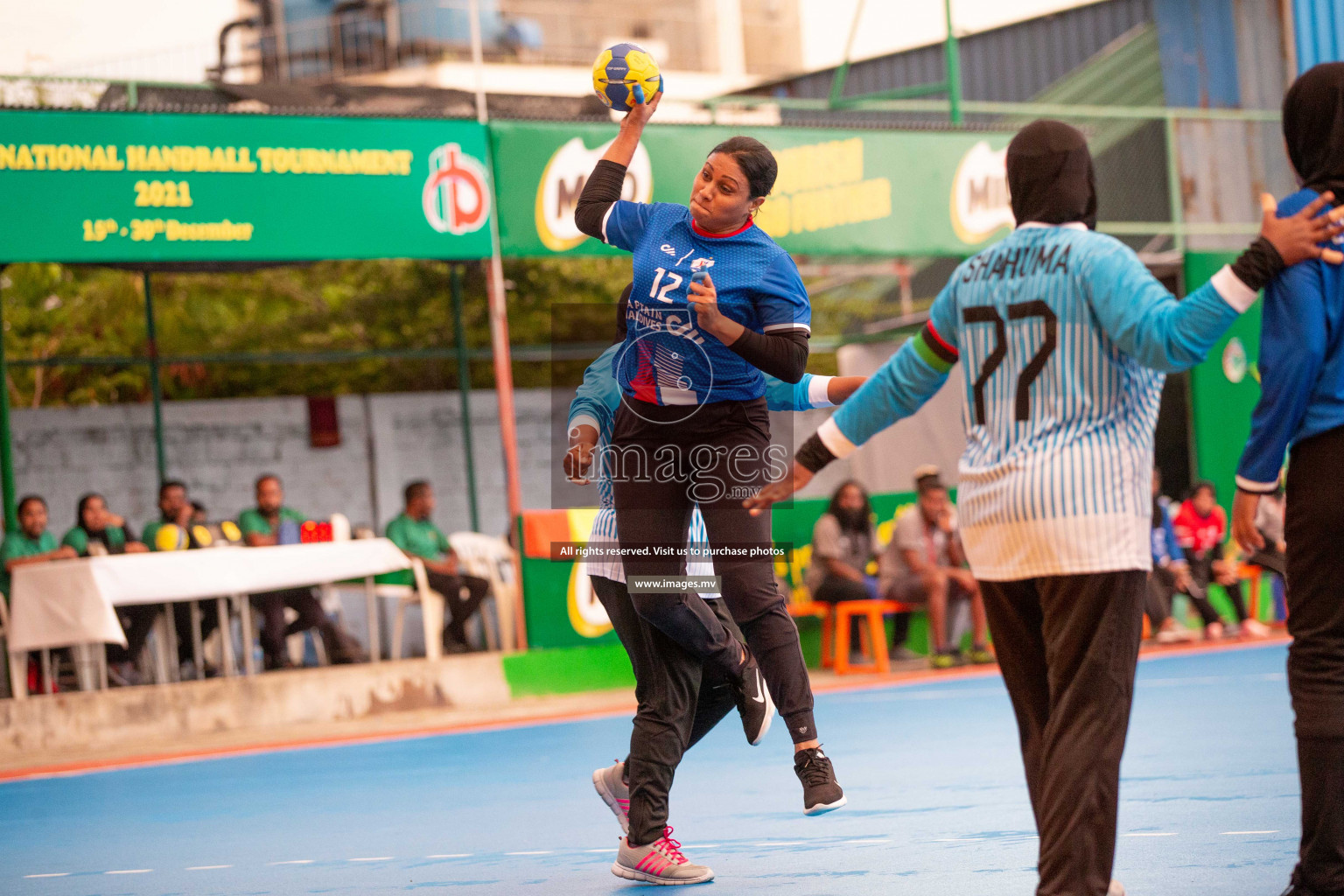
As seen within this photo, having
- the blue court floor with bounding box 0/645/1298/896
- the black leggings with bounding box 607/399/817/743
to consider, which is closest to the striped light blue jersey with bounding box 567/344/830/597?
the black leggings with bounding box 607/399/817/743

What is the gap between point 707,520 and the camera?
4777 mm

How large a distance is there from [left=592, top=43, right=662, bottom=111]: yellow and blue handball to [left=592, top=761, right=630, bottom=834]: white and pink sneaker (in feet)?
7.30

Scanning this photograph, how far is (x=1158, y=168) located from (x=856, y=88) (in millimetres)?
7762

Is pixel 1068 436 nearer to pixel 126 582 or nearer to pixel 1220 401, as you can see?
pixel 126 582

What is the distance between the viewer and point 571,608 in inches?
476

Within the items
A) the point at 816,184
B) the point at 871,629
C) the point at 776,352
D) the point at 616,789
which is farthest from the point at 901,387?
the point at 816,184

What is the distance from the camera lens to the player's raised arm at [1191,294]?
332cm

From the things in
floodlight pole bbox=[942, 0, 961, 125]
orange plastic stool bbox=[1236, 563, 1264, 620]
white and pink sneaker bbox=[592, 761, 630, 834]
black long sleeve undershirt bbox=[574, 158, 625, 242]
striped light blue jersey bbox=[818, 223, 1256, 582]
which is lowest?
orange plastic stool bbox=[1236, 563, 1264, 620]

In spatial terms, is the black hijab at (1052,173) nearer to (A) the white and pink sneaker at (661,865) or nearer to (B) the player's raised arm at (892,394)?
(B) the player's raised arm at (892,394)

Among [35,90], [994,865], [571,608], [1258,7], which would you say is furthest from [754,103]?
[994,865]

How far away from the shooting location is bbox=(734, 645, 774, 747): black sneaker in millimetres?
5023

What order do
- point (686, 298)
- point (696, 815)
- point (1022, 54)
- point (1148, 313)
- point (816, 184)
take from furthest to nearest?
point (1022, 54) < point (816, 184) < point (696, 815) < point (686, 298) < point (1148, 313)

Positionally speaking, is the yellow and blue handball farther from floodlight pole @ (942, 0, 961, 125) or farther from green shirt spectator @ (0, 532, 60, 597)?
floodlight pole @ (942, 0, 961, 125)

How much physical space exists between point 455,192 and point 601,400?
7.26m
